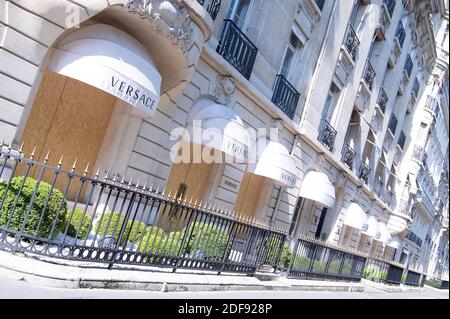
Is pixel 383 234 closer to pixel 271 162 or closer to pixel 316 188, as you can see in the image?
pixel 316 188

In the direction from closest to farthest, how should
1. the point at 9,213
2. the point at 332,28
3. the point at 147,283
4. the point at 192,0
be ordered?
the point at 9,213, the point at 147,283, the point at 192,0, the point at 332,28

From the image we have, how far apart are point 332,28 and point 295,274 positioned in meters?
8.70

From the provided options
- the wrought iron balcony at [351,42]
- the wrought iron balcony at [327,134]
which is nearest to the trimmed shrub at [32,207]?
the wrought iron balcony at [327,134]

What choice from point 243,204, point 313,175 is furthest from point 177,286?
point 313,175

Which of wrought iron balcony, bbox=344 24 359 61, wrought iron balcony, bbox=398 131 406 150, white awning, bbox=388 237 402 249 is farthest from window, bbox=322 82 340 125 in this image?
white awning, bbox=388 237 402 249

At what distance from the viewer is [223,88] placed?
12.7 m

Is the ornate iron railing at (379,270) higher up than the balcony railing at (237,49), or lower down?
lower down

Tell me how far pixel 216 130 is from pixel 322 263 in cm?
559

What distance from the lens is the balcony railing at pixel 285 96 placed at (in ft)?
51.1

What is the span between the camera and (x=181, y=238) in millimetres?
8188

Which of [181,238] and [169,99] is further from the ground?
[169,99]

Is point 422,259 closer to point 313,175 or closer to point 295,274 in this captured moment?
point 313,175

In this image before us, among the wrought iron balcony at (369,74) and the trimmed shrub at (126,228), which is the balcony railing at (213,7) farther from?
the wrought iron balcony at (369,74)

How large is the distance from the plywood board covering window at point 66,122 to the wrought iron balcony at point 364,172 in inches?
684
